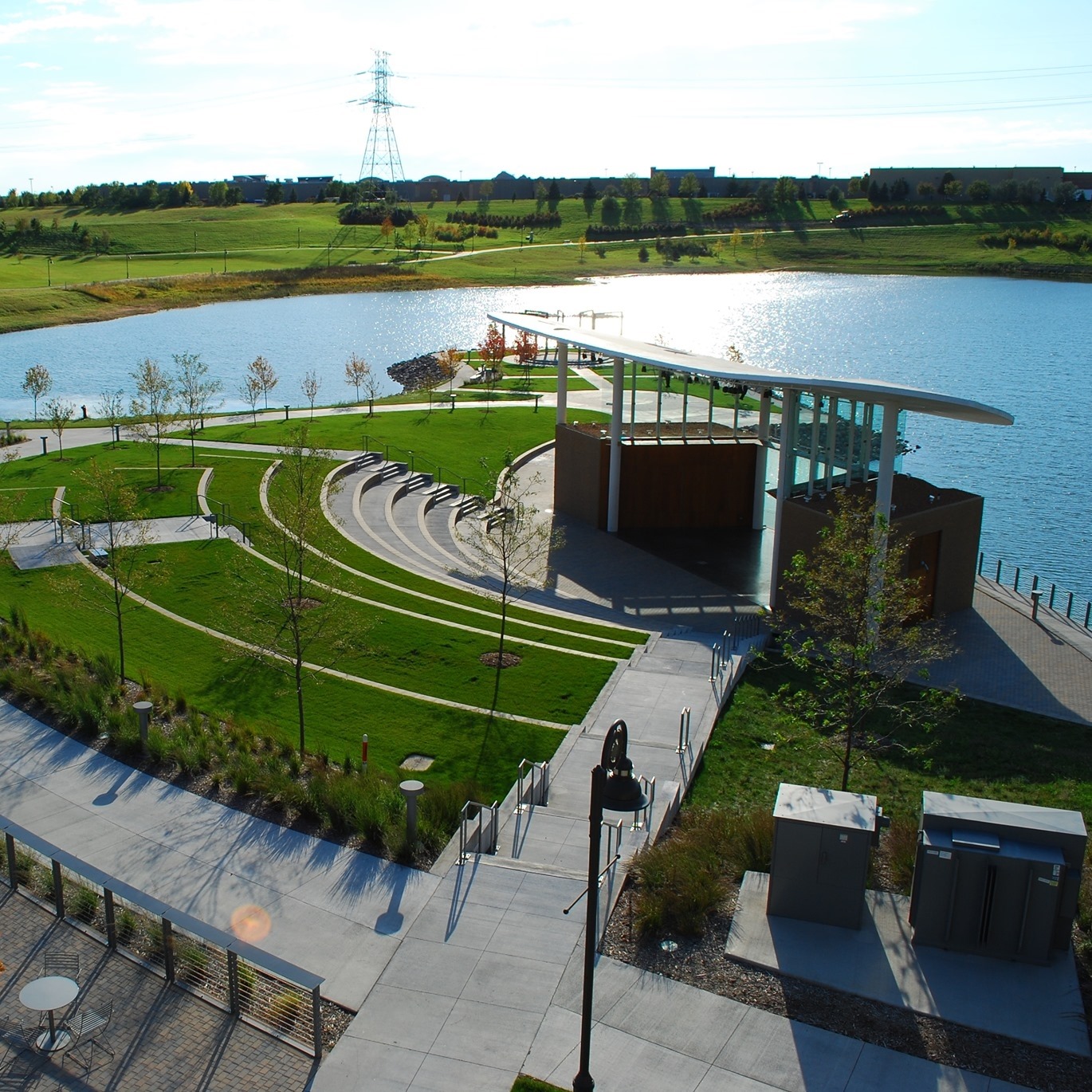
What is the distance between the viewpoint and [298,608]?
20375 mm

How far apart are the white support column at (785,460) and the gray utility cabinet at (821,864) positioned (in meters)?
15.2

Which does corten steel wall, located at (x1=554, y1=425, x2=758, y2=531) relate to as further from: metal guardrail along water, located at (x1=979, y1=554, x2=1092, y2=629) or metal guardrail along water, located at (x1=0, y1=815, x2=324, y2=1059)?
metal guardrail along water, located at (x1=0, y1=815, x2=324, y2=1059)

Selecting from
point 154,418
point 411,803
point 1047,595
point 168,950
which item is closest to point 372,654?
point 411,803

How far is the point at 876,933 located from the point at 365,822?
6757 millimetres

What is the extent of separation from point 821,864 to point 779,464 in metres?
18.8

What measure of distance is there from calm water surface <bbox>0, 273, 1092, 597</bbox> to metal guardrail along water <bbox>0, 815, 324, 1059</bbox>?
29594 millimetres

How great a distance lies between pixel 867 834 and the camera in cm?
1243

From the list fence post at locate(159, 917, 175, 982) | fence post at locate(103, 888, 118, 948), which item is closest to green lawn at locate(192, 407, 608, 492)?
fence post at locate(103, 888, 118, 948)

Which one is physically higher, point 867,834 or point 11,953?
point 867,834

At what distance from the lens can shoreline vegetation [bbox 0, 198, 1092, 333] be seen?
117m

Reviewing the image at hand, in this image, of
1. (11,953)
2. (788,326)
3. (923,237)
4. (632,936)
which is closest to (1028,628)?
(632,936)

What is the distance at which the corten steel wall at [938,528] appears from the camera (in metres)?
26.2

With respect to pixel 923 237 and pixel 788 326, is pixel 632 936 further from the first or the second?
pixel 923 237

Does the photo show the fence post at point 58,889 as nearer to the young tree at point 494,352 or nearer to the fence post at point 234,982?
the fence post at point 234,982
